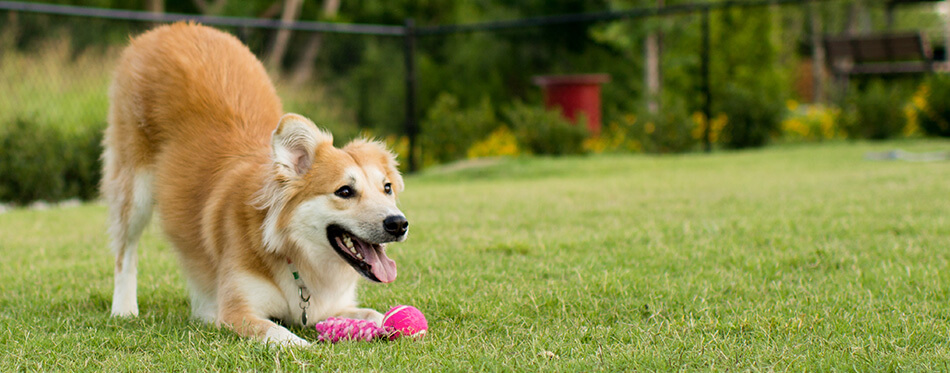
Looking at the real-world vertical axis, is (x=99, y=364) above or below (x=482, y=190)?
above

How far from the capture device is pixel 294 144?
3.29 metres

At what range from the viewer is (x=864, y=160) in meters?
10.4

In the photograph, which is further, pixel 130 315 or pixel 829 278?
pixel 829 278

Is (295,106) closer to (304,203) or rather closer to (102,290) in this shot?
(102,290)

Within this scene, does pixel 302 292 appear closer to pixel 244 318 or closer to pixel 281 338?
pixel 244 318

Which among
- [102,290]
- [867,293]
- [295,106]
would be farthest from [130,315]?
[295,106]

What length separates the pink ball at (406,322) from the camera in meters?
3.13

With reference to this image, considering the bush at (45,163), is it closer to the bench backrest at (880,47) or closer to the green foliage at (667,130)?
the green foliage at (667,130)

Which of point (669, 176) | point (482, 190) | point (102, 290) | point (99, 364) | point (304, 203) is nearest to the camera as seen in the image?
point (99, 364)

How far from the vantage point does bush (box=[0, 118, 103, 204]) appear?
29.0 ft

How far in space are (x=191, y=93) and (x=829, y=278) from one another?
3.42 metres

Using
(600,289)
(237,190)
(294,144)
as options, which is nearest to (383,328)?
(294,144)

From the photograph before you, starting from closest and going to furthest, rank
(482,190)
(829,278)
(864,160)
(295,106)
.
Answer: (829,278) → (482,190) → (864,160) → (295,106)

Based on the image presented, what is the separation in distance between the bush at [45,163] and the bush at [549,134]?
6.54m
